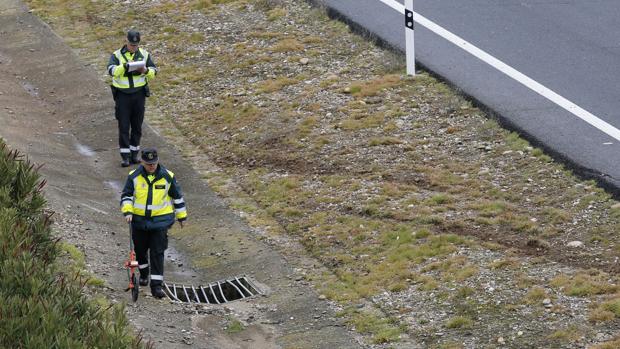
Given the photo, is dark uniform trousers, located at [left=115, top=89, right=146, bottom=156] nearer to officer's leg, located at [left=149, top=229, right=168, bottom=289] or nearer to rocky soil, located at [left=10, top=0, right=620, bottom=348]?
rocky soil, located at [left=10, top=0, right=620, bottom=348]

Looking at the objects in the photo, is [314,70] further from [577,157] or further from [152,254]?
[152,254]

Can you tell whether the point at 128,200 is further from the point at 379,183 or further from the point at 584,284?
the point at 584,284

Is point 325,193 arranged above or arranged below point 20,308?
below

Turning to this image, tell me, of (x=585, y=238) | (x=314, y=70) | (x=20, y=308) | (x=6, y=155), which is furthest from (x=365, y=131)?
(x=20, y=308)

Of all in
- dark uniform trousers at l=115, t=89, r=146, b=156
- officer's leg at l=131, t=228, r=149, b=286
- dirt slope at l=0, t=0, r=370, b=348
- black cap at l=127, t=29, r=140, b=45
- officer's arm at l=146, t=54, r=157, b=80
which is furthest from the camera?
dark uniform trousers at l=115, t=89, r=146, b=156

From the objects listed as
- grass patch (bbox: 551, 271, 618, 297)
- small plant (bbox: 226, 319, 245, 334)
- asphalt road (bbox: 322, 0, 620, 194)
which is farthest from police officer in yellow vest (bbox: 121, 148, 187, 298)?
asphalt road (bbox: 322, 0, 620, 194)

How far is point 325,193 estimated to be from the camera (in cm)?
1532

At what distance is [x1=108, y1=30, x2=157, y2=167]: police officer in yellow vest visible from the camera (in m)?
16.3

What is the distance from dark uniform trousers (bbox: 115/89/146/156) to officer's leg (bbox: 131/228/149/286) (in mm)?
3557

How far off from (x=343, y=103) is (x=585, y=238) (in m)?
5.26

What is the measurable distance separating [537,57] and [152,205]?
7631 mm

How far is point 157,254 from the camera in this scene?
13.2 meters

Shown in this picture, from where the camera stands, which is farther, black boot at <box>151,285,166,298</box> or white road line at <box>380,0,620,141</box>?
white road line at <box>380,0,620,141</box>

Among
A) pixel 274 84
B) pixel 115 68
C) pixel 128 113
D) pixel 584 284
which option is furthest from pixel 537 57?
pixel 584 284
